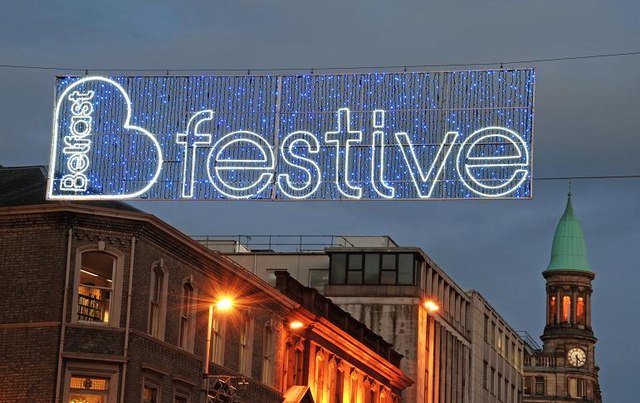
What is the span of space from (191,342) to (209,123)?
15413 mm

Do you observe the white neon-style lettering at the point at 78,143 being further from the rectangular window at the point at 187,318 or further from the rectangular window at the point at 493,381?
the rectangular window at the point at 493,381

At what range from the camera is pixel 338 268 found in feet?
370

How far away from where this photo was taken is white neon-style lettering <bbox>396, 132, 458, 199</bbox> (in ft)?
158

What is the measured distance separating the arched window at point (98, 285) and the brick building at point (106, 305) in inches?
1.4

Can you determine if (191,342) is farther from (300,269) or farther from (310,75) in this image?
(300,269)

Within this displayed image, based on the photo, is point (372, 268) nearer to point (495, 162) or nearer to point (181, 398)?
point (181, 398)

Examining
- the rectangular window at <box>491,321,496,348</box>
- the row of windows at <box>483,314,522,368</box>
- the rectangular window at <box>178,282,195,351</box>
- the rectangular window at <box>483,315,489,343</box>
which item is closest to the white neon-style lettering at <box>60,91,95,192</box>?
the rectangular window at <box>178,282,195,351</box>

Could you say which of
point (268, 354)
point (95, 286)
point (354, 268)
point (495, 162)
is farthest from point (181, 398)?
point (354, 268)

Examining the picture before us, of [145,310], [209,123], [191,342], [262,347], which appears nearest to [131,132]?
[209,123]

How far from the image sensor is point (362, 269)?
371 feet

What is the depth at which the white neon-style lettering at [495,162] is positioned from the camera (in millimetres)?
47781

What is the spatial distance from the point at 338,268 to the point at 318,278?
9.01ft

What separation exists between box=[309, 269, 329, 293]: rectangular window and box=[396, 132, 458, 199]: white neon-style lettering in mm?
65231

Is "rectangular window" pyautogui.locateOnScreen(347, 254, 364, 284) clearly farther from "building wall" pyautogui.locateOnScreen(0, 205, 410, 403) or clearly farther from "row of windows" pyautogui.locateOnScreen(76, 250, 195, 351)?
"row of windows" pyautogui.locateOnScreen(76, 250, 195, 351)
